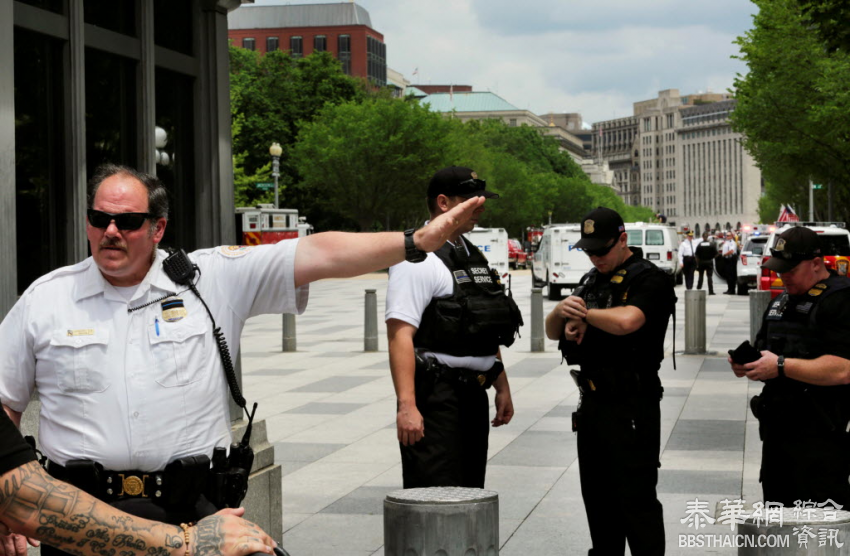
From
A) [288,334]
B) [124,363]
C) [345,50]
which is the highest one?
[345,50]

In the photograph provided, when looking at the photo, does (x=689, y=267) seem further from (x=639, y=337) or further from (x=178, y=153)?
(x=639, y=337)

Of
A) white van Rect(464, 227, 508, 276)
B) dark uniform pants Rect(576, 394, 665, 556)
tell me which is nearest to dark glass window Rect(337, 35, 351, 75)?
white van Rect(464, 227, 508, 276)

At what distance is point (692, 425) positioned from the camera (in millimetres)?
10109

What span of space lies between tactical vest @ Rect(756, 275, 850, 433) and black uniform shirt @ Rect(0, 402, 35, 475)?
331 centimetres

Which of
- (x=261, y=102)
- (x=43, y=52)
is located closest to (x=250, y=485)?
(x=43, y=52)

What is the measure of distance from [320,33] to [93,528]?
5148 inches

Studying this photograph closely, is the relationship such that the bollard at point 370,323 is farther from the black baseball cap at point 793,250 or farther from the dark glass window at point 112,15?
the black baseball cap at point 793,250

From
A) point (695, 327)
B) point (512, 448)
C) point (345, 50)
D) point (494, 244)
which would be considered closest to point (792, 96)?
point (494, 244)

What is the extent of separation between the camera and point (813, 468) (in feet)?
15.5

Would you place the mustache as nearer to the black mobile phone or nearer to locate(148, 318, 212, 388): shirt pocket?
locate(148, 318, 212, 388): shirt pocket

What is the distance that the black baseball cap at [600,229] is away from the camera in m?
4.92

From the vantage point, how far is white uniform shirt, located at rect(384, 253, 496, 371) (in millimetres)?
4664

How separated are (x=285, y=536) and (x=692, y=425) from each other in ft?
15.7

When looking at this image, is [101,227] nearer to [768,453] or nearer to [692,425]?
[768,453]
